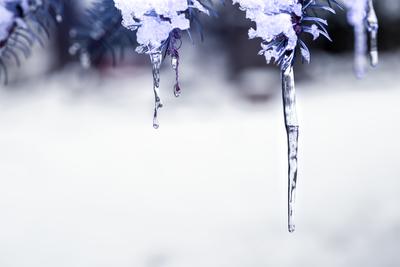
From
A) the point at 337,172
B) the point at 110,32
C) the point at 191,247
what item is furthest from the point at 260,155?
the point at 110,32

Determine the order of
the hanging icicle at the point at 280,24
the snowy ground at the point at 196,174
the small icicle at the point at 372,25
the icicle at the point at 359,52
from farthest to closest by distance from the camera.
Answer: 1. the snowy ground at the point at 196,174
2. the icicle at the point at 359,52
3. the small icicle at the point at 372,25
4. the hanging icicle at the point at 280,24

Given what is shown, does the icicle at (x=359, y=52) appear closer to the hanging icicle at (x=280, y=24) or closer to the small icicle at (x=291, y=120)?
the small icicle at (x=291, y=120)

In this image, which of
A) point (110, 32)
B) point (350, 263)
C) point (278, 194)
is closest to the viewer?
point (110, 32)

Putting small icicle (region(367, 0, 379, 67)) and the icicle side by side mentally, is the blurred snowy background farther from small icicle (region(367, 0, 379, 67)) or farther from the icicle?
small icicle (region(367, 0, 379, 67))

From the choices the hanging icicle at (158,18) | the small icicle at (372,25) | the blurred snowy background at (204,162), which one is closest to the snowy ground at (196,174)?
the blurred snowy background at (204,162)

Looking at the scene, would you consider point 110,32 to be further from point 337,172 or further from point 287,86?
point 337,172

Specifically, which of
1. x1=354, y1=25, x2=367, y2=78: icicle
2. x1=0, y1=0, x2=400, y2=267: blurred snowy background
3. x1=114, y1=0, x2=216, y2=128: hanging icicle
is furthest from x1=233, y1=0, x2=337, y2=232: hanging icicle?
x1=0, y1=0, x2=400, y2=267: blurred snowy background

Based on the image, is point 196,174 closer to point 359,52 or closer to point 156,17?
point 359,52
